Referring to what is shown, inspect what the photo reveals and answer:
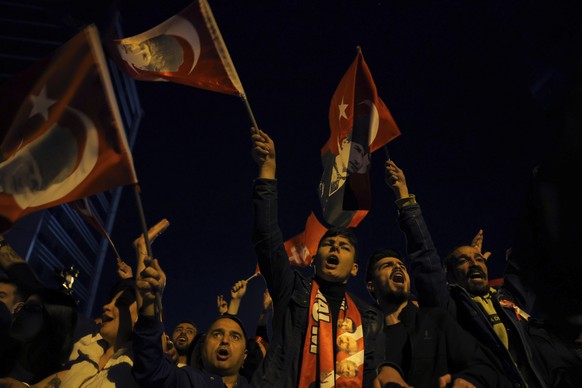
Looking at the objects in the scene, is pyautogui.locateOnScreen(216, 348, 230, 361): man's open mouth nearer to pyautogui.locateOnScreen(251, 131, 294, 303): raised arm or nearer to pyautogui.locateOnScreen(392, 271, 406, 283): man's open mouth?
pyautogui.locateOnScreen(251, 131, 294, 303): raised arm

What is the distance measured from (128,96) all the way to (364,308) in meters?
67.2

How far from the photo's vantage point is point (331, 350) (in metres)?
2.84

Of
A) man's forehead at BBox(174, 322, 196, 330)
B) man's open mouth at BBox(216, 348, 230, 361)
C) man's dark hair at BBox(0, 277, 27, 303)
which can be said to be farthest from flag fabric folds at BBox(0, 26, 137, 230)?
man's forehead at BBox(174, 322, 196, 330)

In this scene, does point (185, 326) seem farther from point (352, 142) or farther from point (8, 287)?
point (352, 142)

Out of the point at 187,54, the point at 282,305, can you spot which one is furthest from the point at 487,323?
the point at 187,54

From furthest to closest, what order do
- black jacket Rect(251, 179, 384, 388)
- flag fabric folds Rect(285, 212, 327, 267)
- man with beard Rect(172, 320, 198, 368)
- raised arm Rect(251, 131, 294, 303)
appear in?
1. flag fabric folds Rect(285, 212, 327, 267)
2. man with beard Rect(172, 320, 198, 368)
3. raised arm Rect(251, 131, 294, 303)
4. black jacket Rect(251, 179, 384, 388)

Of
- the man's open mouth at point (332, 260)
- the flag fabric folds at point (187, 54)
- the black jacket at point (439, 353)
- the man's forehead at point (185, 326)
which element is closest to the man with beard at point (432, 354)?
the black jacket at point (439, 353)

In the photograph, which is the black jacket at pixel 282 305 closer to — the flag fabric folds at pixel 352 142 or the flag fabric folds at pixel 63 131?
the flag fabric folds at pixel 63 131

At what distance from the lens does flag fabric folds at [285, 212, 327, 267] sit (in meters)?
8.09

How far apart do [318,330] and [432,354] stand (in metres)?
0.73

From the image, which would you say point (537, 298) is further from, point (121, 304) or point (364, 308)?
point (121, 304)

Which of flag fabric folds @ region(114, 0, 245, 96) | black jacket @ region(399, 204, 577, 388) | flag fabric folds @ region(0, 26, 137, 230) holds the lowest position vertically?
black jacket @ region(399, 204, 577, 388)

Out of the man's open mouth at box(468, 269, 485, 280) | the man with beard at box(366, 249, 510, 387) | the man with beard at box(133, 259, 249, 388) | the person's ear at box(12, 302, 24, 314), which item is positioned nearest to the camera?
the man with beard at box(366, 249, 510, 387)

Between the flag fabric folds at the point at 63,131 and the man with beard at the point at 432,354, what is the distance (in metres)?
1.94
